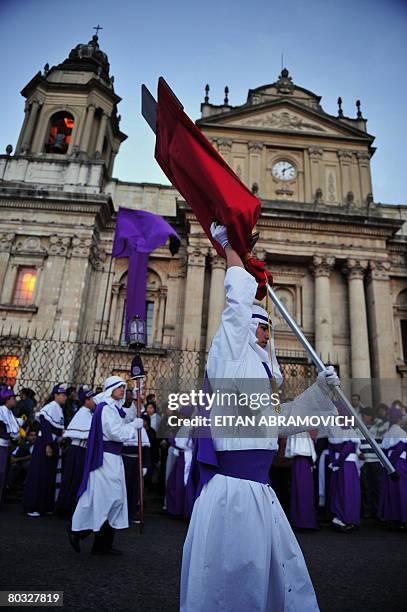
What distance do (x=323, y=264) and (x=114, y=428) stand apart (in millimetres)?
15917

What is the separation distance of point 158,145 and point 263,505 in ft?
10.3

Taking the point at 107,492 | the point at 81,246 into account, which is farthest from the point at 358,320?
the point at 107,492

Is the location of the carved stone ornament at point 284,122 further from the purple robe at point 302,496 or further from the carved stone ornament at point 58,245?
the purple robe at point 302,496

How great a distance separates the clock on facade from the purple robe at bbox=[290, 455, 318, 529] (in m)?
17.7

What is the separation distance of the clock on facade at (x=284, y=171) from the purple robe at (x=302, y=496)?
58.1 ft

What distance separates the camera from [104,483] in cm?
535

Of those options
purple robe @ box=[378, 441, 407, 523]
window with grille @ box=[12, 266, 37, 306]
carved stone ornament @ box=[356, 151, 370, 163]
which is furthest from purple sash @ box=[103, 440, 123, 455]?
carved stone ornament @ box=[356, 151, 370, 163]

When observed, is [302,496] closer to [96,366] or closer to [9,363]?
[96,366]

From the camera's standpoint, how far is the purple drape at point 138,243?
441 inches

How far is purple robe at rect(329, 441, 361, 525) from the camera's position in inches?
300

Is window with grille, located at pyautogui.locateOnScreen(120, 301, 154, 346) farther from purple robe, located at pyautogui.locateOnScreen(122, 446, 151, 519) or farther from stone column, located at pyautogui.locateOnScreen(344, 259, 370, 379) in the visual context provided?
purple robe, located at pyautogui.locateOnScreen(122, 446, 151, 519)

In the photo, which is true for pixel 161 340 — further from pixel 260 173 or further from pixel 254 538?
pixel 254 538

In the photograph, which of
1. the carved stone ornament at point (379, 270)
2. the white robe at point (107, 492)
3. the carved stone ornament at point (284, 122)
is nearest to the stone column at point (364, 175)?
the carved stone ornament at point (284, 122)

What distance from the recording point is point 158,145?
3.82m
